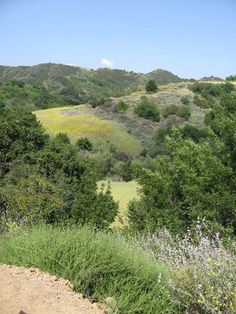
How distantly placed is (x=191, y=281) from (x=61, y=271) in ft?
4.17

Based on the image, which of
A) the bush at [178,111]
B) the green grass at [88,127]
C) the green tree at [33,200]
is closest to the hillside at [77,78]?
the green grass at [88,127]

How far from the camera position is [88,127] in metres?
53.2

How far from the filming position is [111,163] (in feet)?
124

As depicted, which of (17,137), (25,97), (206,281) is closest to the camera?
(206,281)

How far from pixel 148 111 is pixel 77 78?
7324cm

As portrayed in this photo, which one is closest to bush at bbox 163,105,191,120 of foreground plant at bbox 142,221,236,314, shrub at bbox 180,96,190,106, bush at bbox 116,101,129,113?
shrub at bbox 180,96,190,106

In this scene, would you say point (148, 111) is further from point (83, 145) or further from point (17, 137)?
point (17, 137)

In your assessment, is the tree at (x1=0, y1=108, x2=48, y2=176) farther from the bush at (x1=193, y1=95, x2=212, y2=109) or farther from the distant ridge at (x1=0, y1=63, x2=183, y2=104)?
the distant ridge at (x1=0, y1=63, x2=183, y2=104)

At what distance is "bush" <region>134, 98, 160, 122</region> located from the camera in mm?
56062

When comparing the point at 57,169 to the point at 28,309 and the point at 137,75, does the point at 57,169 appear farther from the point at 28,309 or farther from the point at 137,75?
the point at 137,75

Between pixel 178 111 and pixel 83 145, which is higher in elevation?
pixel 178 111

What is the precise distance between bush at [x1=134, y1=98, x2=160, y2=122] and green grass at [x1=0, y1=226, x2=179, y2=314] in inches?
2004

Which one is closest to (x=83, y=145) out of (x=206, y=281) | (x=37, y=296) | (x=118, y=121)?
(x=118, y=121)

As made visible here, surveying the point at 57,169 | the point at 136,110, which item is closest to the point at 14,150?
the point at 57,169
